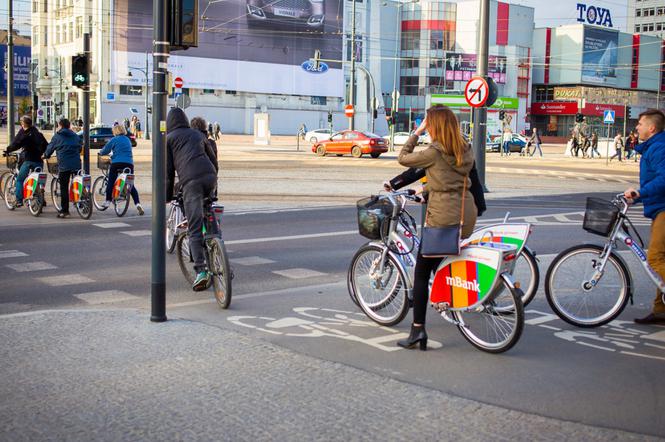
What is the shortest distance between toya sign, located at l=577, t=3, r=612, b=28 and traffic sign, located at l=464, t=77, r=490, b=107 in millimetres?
94224

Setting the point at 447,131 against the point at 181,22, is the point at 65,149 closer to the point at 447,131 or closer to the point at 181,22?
the point at 181,22

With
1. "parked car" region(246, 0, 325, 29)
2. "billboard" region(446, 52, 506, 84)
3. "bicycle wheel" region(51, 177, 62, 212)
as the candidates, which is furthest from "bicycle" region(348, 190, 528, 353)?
"billboard" region(446, 52, 506, 84)

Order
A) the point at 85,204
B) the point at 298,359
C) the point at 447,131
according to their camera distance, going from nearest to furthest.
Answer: the point at 298,359
the point at 447,131
the point at 85,204

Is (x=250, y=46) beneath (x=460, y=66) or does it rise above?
above

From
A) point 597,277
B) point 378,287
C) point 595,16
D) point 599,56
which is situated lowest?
point 378,287

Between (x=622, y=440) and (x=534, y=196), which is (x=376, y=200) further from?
(x=534, y=196)

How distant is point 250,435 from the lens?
414cm

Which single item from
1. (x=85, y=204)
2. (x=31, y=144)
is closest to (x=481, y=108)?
(x=85, y=204)

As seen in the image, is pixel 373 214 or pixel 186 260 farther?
pixel 186 260

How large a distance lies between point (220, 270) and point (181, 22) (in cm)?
223

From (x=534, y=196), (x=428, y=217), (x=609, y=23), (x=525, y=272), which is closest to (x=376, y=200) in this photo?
(x=428, y=217)

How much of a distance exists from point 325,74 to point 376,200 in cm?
8925

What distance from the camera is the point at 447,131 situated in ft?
19.1

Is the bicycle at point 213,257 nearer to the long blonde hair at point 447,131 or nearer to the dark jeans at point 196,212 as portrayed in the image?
the dark jeans at point 196,212
